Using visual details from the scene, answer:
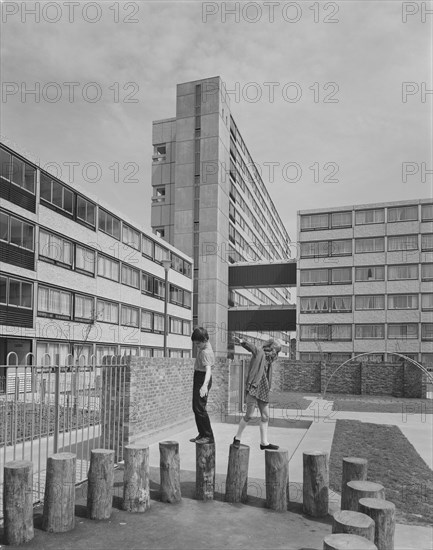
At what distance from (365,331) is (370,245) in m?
8.84

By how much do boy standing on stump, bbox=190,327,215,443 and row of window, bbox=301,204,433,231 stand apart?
4672cm

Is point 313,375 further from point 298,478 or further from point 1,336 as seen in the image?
point 298,478

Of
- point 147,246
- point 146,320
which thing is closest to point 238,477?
point 146,320

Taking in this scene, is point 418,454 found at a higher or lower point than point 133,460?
lower

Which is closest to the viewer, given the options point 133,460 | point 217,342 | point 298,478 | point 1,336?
point 133,460

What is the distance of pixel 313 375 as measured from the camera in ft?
111

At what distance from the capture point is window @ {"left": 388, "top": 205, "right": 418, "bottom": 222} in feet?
168

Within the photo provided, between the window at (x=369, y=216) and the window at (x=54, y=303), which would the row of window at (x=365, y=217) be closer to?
the window at (x=369, y=216)

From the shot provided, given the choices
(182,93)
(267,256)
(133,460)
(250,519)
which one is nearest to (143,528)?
(133,460)

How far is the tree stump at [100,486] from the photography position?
6.29 m

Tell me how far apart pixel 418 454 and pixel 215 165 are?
51.4 metres

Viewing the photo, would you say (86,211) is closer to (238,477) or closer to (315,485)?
(238,477)

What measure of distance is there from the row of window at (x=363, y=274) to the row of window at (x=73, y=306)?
658 inches

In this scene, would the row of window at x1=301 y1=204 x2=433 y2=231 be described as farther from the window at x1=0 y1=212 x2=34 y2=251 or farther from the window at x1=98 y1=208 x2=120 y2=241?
the window at x1=0 y1=212 x2=34 y2=251
